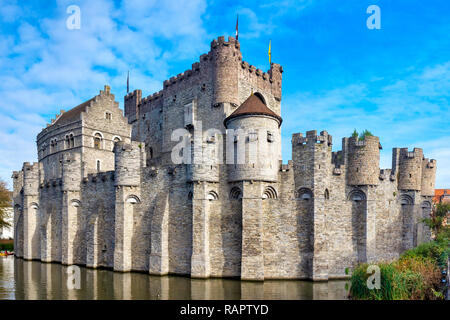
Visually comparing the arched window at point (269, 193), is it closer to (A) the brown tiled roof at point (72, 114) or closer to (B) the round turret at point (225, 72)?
(B) the round turret at point (225, 72)

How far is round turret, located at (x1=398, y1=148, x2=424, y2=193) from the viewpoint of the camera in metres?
26.8

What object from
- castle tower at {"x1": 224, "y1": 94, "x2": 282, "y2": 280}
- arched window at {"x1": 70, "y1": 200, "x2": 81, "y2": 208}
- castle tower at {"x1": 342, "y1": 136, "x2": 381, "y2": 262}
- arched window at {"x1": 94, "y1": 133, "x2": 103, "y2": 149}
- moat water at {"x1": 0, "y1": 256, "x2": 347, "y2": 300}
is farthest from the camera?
arched window at {"x1": 94, "y1": 133, "x2": 103, "y2": 149}

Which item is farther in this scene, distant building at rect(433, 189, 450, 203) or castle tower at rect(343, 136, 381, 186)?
distant building at rect(433, 189, 450, 203)

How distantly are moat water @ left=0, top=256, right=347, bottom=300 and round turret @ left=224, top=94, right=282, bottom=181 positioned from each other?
6685 mm

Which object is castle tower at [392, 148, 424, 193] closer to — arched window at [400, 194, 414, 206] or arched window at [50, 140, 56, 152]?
arched window at [400, 194, 414, 206]

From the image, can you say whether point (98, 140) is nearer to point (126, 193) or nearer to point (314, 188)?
point (126, 193)

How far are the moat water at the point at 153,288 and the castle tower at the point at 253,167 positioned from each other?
1.79m

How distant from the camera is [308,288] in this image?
19109mm

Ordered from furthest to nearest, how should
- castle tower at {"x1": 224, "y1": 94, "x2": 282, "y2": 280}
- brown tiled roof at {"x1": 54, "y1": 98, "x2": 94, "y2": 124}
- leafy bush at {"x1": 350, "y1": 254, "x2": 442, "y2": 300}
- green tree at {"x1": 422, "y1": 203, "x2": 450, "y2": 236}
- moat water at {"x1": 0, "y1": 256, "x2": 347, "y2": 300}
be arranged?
1. brown tiled roof at {"x1": 54, "y1": 98, "x2": 94, "y2": 124}
2. green tree at {"x1": 422, "y1": 203, "x2": 450, "y2": 236}
3. castle tower at {"x1": 224, "y1": 94, "x2": 282, "y2": 280}
4. moat water at {"x1": 0, "y1": 256, "x2": 347, "y2": 300}
5. leafy bush at {"x1": 350, "y1": 254, "x2": 442, "y2": 300}

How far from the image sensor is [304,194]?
72.6ft

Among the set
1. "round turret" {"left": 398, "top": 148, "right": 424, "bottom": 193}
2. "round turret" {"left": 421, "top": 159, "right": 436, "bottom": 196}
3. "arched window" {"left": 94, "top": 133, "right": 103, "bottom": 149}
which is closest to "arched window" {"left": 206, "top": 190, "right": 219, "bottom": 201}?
"round turret" {"left": 398, "top": 148, "right": 424, "bottom": 193}

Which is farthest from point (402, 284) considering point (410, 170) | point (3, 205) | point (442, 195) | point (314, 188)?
point (442, 195)
